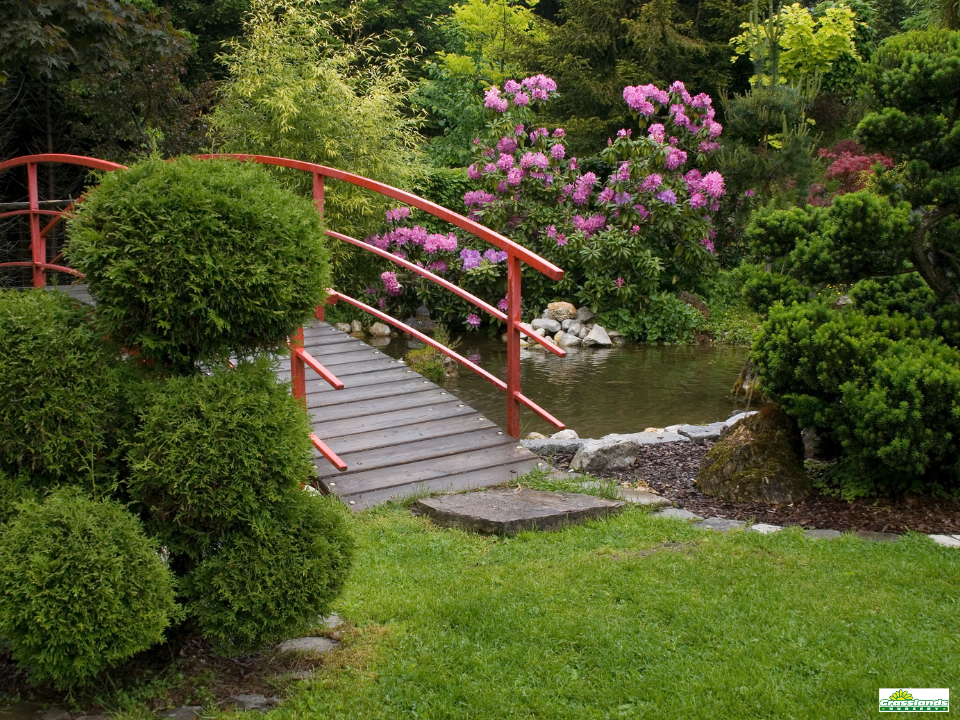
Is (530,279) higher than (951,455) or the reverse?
the reverse

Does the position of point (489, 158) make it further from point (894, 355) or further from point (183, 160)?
point (183, 160)

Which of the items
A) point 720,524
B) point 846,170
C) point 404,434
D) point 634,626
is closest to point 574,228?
point 846,170

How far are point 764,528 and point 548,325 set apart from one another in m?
8.02

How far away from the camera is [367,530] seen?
452 cm

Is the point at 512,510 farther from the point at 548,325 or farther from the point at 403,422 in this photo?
the point at 548,325

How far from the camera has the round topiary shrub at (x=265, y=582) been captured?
290 cm

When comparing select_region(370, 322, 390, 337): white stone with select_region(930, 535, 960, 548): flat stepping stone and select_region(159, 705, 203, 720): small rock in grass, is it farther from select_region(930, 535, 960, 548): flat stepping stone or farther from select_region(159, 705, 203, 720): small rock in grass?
select_region(159, 705, 203, 720): small rock in grass

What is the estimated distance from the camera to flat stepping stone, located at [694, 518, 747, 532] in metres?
4.76

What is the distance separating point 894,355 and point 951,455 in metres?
0.61

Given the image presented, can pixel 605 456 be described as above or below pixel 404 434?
below

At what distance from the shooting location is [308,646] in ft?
10.9

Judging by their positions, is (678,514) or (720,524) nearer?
(720,524)

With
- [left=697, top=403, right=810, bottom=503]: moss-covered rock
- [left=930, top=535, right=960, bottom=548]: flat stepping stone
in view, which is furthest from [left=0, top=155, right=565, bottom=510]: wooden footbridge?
[left=930, top=535, right=960, bottom=548]: flat stepping stone

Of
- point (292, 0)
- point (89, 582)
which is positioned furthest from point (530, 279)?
point (89, 582)
